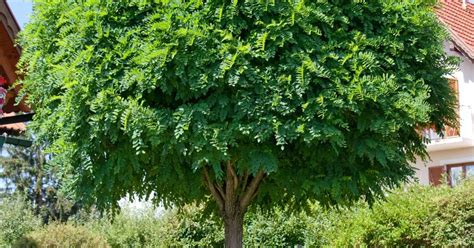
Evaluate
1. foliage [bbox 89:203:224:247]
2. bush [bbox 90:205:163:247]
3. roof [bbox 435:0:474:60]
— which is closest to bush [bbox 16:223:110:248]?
foliage [bbox 89:203:224:247]

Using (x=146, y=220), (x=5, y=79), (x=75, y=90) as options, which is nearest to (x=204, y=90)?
(x=75, y=90)

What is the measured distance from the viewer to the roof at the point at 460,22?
2223 centimetres

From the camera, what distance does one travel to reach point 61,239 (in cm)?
1505

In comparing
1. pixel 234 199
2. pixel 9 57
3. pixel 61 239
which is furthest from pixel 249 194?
pixel 61 239

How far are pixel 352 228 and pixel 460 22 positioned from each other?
40.0 ft

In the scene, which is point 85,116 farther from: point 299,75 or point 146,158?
point 299,75

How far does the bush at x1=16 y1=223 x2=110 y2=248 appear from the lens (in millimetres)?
14781

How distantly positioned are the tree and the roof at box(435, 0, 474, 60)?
1494 cm

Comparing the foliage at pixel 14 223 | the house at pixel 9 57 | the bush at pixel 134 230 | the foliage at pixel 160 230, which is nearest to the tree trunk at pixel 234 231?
the house at pixel 9 57

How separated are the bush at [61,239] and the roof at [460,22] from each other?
13200 mm

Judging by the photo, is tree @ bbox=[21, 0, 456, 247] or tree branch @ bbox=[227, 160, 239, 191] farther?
tree branch @ bbox=[227, 160, 239, 191]

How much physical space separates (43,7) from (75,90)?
4.96 ft

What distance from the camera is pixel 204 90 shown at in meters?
7.01

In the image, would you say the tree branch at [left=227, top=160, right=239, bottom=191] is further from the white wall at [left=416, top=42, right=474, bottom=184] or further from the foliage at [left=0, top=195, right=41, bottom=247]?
the white wall at [left=416, top=42, right=474, bottom=184]
